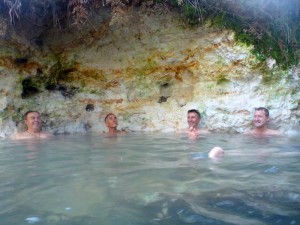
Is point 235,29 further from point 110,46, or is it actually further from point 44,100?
point 44,100

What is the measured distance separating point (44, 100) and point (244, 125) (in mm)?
4034

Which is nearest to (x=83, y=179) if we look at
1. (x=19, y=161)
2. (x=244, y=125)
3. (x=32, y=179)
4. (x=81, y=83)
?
(x=32, y=179)

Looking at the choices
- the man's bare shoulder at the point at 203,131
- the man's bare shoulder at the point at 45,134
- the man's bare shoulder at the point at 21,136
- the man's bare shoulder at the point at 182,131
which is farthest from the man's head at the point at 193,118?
the man's bare shoulder at the point at 21,136

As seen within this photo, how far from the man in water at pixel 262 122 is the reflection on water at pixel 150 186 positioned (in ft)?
5.04

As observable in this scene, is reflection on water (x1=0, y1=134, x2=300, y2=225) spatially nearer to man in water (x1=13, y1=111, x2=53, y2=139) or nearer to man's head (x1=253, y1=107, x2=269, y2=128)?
man's head (x1=253, y1=107, x2=269, y2=128)

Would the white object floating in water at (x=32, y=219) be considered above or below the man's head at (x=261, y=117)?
below

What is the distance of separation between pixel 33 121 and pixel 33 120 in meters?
0.02

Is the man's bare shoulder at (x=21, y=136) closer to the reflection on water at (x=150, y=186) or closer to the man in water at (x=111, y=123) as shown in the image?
the man in water at (x=111, y=123)

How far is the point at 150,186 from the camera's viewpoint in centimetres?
316

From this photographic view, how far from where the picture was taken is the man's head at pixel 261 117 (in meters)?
6.88

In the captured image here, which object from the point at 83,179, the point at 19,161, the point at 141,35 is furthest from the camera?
the point at 141,35

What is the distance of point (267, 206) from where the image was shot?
8.50 feet

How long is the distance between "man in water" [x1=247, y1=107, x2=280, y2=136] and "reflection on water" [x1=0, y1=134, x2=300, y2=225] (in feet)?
5.04

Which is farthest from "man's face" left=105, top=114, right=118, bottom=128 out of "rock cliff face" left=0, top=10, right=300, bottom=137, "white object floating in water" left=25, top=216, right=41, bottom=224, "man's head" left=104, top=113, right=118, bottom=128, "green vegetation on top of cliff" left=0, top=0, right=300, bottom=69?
"white object floating in water" left=25, top=216, right=41, bottom=224
